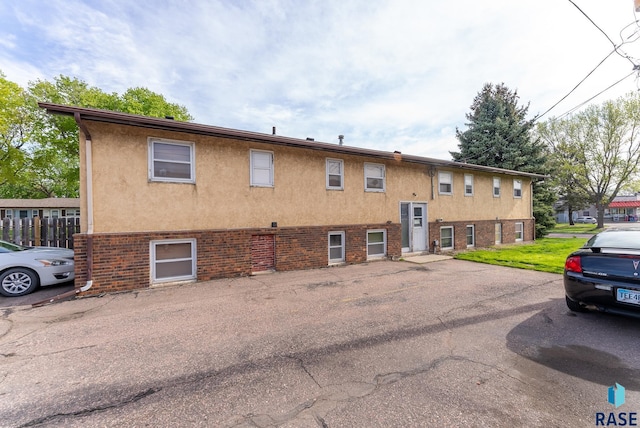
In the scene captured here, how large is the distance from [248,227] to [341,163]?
4249mm

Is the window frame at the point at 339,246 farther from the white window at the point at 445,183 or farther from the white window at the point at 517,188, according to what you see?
the white window at the point at 517,188

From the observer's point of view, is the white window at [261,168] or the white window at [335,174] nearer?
the white window at [261,168]

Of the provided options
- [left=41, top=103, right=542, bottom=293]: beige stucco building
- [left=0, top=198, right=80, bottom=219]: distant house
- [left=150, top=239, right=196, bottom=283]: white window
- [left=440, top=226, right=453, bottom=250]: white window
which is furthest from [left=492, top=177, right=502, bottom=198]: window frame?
[left=0, top=198, right=80, bottom=219]: distant house

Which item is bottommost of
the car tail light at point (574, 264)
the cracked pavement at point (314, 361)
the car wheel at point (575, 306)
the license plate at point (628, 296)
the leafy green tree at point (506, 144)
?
the cracked pavement at point (314, 361)

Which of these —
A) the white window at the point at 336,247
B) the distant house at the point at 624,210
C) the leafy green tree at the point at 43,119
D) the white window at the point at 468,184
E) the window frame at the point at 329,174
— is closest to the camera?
the window frame at the point at 329,174

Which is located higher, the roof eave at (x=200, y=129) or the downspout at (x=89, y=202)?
the roof eave at (x=200, y=129)

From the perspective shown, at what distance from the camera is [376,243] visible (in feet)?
36.1

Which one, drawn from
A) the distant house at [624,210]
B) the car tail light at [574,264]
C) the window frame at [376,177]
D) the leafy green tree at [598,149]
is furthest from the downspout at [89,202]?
the distant house at [624,210]

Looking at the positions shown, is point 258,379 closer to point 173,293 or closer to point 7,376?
point 7,376

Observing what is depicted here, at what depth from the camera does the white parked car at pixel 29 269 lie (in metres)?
6.19

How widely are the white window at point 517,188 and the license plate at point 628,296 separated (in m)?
14.9

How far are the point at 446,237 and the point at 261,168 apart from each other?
972cm

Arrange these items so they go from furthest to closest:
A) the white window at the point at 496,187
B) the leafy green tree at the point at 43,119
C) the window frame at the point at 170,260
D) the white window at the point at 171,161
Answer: the leafy green tree at the point at 43,119
the white window at the point at 496,187
the white window at the point at 171,161
the window frame at the point at 170,260

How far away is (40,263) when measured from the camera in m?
6.53
